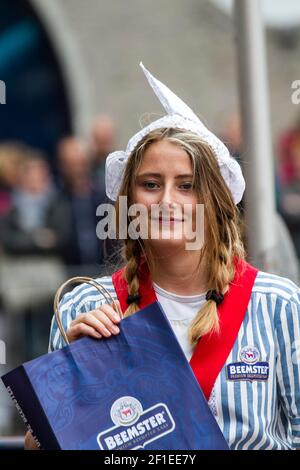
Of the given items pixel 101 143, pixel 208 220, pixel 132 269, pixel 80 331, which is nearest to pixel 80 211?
pixel 101 143

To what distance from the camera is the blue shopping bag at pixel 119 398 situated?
338 cm

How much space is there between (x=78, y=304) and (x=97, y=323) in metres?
0.38

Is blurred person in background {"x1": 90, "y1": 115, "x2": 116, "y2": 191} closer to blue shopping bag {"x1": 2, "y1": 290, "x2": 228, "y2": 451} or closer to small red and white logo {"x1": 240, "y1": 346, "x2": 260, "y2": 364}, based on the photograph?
small red and white logo {"x1": 240, "y1": 346, "x2": 260, "y2": 364}

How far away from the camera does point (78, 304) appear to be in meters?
3.86

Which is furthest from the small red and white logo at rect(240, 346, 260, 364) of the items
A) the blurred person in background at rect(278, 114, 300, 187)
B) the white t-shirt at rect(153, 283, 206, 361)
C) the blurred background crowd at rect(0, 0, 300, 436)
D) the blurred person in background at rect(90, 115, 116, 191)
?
the blurred background crowd at rect(0, 0, 300, 436)

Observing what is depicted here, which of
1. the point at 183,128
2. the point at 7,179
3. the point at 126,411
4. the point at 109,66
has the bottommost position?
the point at 126,411

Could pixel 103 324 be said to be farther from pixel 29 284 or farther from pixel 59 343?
pixel 29 284

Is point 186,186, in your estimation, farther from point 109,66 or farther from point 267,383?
point 109,66

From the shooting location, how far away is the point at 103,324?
137 inches

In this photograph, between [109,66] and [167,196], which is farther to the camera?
[109,66]

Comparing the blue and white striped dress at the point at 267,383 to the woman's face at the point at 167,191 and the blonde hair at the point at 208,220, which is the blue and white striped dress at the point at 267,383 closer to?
the blonde hair at the point at 208,220

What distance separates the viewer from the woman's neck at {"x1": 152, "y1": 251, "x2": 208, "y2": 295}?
3.79 metres

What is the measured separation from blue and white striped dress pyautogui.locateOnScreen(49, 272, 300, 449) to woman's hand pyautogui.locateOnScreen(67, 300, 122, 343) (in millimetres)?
224

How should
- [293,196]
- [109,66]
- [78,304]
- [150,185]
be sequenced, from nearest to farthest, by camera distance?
[150,185] < [78,304] < [293,196] < [109,66]
